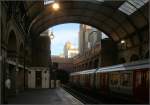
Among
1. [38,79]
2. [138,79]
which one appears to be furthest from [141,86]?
[38,79]

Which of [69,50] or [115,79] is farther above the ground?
[69,50]

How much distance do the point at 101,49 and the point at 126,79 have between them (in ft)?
105

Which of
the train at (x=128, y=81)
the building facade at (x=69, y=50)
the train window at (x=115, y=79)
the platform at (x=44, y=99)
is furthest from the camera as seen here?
the building facade at (x=69, y=50)

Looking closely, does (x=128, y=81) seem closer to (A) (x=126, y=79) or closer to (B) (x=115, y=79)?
(A) (x=126, y=79)

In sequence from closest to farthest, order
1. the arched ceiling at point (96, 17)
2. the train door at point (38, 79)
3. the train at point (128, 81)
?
the train at point (128, 81) < the arched ceiling at point (96, 17) < the train door at point (38, 79)

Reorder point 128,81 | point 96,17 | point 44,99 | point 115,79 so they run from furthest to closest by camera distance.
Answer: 1. point 96,17
2. point 115,79
3. point 44,99
4. point 128,81

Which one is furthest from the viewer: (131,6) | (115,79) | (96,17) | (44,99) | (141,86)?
(96,17)

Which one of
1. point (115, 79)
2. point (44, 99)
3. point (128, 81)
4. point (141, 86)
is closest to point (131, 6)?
point (115, 79)

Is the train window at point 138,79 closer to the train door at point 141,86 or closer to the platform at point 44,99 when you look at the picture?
the train door at point 141,86

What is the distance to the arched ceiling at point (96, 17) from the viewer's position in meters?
40.2

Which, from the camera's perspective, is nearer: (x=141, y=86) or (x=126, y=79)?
(x=141, y=86)

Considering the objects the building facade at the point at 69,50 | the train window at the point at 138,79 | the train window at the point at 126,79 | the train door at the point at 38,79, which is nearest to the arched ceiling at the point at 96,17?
the train door at the point at 38,79

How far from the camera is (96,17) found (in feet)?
158

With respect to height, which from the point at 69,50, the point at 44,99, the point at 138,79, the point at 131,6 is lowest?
the point at 44,99
